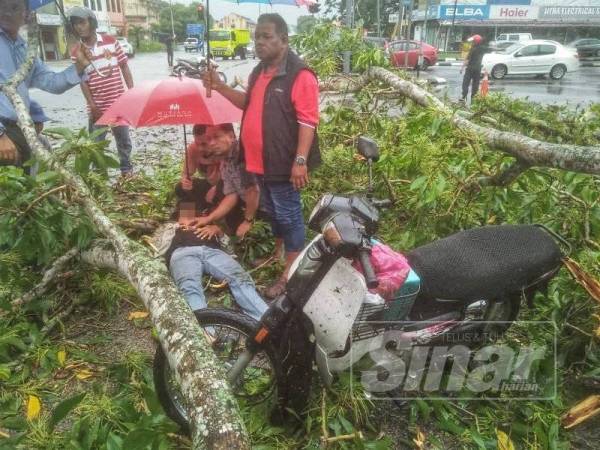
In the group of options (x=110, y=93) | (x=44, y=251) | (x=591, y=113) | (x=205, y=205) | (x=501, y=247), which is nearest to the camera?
(x=501, y=247)

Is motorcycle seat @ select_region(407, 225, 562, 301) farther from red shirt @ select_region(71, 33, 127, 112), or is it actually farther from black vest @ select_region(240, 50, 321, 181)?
Answer: red shirt @ select_region(71, 33, 127, 112)

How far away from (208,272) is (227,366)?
87 cm

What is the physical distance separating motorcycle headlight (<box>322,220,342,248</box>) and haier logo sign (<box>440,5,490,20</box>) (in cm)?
4157

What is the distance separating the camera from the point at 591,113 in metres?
4.72

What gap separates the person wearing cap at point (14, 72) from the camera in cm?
342

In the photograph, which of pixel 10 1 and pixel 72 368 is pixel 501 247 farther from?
pixel 10 1

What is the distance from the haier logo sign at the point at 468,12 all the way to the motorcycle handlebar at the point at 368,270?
41647 mm

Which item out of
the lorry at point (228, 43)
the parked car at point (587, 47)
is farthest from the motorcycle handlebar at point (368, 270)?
the lorry at point (228, 43)

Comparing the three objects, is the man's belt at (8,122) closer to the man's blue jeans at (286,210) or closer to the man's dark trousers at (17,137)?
the man's dark trousers at (17,137)

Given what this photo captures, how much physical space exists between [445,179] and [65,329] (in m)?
2.69

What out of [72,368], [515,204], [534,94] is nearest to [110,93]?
[72,368]

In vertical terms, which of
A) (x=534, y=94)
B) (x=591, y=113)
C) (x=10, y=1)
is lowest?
(x=534, y=94)

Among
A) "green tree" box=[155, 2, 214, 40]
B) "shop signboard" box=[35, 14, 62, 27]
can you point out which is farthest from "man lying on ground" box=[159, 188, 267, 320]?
"green tree" box=[155, 2, 214, 40]

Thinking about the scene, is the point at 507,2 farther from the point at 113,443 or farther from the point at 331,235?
the point at 113,443
